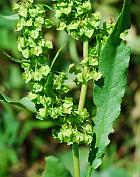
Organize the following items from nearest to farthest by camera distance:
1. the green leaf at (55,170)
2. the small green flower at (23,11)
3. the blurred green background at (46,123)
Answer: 1. the small green flower at (23,11)
2. the green leaf at (55,170)
3. the blurred green background at (46,123)

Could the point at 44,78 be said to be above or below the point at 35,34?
below

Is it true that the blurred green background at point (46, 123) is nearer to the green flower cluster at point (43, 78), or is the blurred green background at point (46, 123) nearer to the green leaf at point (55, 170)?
the green leaf at point (55, 170)

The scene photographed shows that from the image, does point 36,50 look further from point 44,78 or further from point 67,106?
point 67,106

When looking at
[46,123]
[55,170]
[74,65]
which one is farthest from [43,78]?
[46,123]

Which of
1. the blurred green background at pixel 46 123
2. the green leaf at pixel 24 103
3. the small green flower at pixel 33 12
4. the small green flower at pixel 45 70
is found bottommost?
the blurred green background at pixel 46 123

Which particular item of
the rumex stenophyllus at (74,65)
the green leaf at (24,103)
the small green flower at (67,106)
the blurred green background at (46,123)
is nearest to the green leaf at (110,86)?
the rumex stenophyllus at (74,65)

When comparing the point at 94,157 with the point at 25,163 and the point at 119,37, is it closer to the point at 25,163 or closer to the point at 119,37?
the point at 119,37
